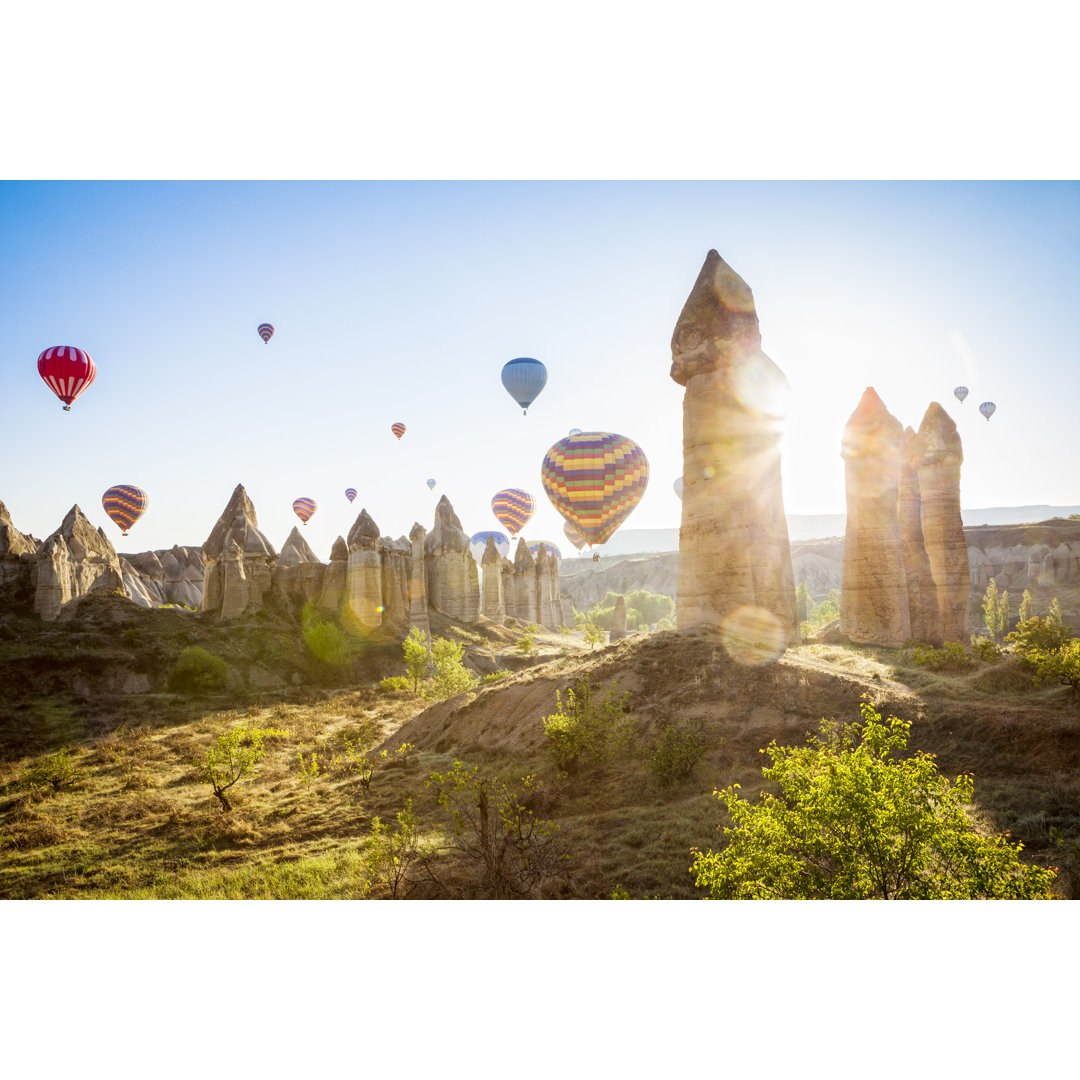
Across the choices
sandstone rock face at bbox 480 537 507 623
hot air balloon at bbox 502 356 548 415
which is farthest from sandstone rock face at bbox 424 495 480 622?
hot air balloon at bbox 502 356 548 415

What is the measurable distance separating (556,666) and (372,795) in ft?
20.1

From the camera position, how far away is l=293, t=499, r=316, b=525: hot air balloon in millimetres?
70125

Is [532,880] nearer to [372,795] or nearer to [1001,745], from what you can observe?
[372,795]

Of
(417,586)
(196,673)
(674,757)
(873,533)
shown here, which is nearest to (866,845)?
(674,757)

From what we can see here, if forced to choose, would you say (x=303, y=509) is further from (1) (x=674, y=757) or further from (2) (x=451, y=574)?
(1) (x=674, y=757)

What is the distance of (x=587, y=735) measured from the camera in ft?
41.3

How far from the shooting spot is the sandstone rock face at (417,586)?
39156 mm

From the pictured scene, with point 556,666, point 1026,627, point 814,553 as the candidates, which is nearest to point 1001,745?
point 556,666

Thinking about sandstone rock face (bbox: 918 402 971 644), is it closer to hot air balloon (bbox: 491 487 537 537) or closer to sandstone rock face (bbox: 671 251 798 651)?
sandstone rock face (bbox: 671 251 798 651)

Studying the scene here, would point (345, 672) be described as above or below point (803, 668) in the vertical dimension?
below

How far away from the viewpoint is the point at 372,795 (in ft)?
43.4

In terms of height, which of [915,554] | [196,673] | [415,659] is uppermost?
[915,554]

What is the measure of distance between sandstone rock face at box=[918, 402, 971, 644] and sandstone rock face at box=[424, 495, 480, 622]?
30.6 meters

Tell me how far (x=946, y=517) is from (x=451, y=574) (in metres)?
32.1
